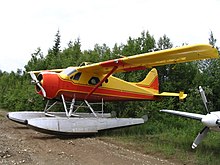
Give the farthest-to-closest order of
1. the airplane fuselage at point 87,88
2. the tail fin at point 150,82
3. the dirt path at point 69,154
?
the tail fin at point 150,82
the airplane fuselage at point 87,88
the dirt path at point 69,154

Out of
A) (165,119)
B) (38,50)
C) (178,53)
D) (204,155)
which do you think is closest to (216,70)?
(165,119)

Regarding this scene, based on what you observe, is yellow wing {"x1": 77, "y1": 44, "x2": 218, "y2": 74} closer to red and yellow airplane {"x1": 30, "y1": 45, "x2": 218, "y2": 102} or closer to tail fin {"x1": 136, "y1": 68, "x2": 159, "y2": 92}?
red and yellow airplane {"x1": 30, "y1": 45, "x2": 218, "y2": 102}

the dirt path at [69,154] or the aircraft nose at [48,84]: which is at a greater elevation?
the aircraft nose at [48,84]

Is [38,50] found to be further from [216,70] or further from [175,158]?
[175,158]

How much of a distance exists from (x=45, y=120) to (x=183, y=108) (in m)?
7.36

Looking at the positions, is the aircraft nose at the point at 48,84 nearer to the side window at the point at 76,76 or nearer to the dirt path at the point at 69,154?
the side window at the point at 76,76

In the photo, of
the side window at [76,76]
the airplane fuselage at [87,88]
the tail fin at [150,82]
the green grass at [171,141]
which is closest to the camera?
the green grass at [171,141]

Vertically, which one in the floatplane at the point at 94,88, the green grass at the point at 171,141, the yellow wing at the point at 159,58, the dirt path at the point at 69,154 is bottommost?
the green grass at the point at 171,141

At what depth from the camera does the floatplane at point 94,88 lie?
9969mm

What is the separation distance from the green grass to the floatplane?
622mm

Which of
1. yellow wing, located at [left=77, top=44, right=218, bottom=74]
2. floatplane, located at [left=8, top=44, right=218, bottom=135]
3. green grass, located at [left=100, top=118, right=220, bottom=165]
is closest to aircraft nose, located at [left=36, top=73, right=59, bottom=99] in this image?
floatplane, located at [left=8, top=44, right=218, bottom=135]

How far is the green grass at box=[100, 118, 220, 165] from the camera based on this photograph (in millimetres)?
7836

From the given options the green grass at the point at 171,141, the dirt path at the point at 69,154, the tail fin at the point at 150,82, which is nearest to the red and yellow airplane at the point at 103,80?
the tail fin at the point at 150,82

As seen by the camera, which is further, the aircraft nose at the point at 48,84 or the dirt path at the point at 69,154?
the aircraft nose at the point at 48,84
